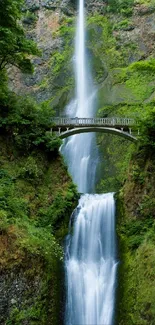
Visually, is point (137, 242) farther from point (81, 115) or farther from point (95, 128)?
point (81, 115)

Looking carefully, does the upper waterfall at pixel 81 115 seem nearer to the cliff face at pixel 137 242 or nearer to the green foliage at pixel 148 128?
the cliff face at pixel 137 242

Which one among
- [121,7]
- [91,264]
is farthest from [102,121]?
[121,7]

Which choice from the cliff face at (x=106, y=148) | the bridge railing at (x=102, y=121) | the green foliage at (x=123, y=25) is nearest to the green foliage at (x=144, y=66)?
the cliff face at (x=106, y=148)

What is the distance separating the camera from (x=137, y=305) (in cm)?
1309

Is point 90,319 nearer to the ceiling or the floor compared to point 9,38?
nearer to the floor

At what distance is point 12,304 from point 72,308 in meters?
2.79

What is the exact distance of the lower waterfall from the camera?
1345 centimetres

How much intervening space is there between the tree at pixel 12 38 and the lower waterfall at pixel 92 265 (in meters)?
9.03

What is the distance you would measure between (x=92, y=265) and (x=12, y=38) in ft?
38.4

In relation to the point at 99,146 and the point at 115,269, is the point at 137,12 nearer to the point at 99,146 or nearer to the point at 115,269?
the point at 99,146

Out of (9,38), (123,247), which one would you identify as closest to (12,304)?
(123,247)

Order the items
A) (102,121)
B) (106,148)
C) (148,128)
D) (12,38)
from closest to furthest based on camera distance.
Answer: (12,38)
(148,128)
(102,121)
(106,148)

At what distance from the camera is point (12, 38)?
1688cm

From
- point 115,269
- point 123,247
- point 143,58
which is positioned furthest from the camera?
point 143,58
